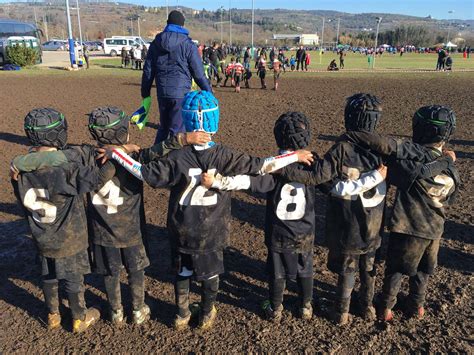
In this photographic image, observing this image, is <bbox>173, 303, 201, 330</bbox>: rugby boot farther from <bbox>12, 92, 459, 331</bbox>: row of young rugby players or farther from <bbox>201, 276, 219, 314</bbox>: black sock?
<bbox>201, 276, 219, 314</bbox>: black sock

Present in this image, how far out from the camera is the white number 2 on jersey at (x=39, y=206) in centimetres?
281

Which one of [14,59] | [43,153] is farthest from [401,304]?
[14,59]

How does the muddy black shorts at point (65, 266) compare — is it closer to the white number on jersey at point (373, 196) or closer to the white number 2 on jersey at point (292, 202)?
the white number 2 on jersey at point (292, 202)

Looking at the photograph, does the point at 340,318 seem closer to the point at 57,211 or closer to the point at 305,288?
the point at 305,288

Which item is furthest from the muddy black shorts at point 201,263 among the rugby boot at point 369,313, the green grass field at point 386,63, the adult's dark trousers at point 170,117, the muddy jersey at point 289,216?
the green grass field at point 386,63

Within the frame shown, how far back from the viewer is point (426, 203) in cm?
291

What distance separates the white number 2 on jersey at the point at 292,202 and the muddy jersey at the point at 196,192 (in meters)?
0.33

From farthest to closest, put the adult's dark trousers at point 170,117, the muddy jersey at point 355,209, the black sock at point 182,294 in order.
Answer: the adult's dark trousers at point 170,117
the black sock at point 182,294
the muddy jersey at point 355,209

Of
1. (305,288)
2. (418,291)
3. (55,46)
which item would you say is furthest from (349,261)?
(55,46)

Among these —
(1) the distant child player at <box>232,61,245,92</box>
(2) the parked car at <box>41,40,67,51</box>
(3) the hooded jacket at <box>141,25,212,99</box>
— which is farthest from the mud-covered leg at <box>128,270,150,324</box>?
(2) the parked car at <box>41,40,67,51</box>

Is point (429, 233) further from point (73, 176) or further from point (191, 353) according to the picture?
point (73, 176)

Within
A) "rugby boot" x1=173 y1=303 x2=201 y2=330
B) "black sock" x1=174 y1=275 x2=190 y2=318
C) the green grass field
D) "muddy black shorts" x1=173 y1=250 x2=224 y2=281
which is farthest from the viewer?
the green grass field

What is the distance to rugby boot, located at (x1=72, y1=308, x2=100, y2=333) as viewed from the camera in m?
3.18

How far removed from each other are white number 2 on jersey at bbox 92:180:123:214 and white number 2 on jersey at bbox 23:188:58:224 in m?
0.29
